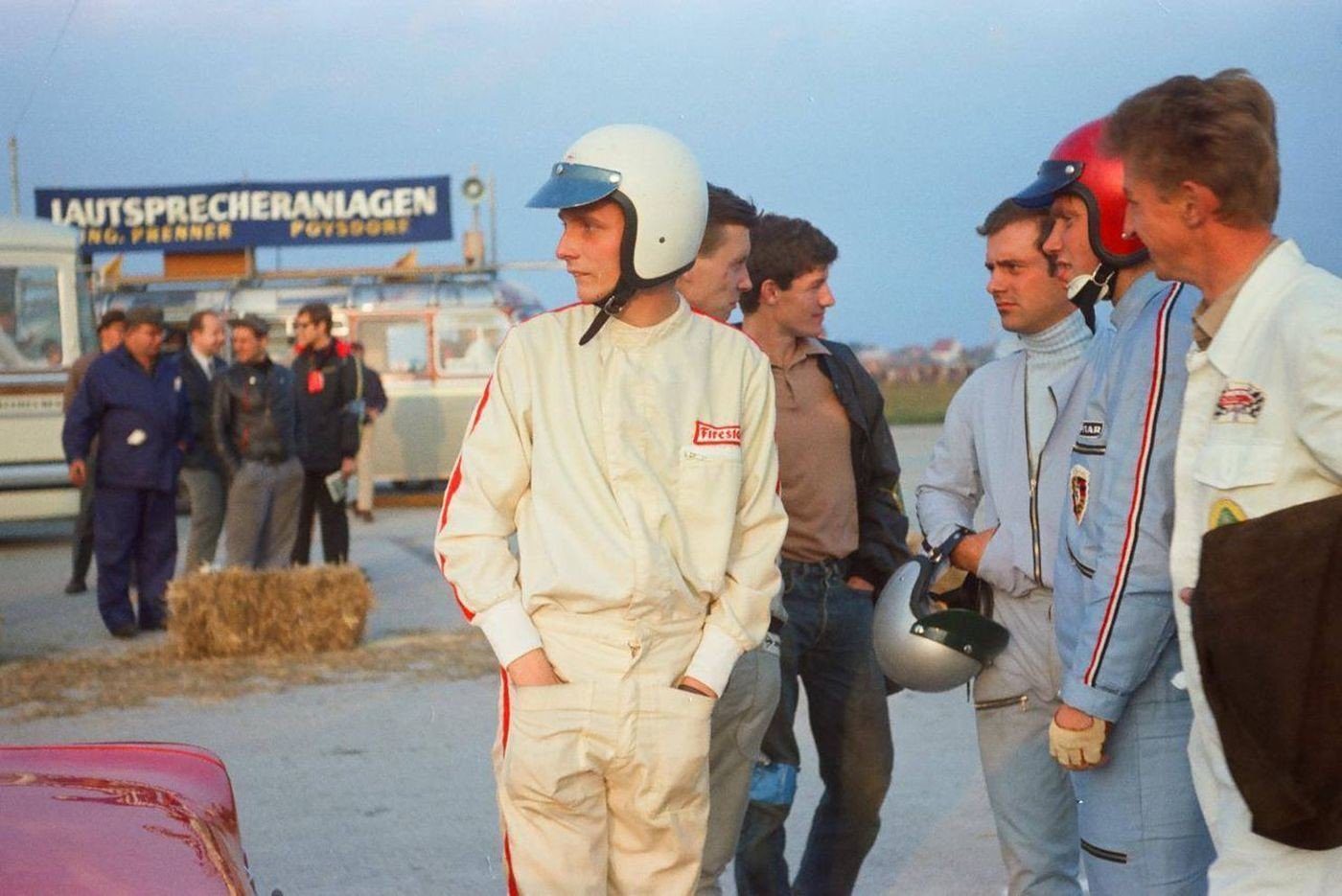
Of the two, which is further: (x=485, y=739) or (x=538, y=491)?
(x=485, y=739)

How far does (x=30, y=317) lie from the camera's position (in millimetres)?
17938

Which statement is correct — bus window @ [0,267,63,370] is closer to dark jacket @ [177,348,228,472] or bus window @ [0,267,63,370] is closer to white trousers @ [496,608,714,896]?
dark jacket @ [177,348,228,472]

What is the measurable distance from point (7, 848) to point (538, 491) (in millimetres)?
1161

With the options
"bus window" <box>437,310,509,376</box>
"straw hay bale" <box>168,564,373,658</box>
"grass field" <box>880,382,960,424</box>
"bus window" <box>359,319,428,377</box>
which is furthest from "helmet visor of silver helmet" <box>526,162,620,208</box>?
"grass field" <box>880,382,960,424</box>

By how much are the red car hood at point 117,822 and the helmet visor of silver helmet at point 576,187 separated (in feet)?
4.29

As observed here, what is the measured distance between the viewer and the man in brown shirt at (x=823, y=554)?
4.75 metres

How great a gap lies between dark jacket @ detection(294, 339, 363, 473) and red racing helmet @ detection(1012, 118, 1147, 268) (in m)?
9.23

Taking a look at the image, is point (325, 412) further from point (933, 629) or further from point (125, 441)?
point (933, 629)

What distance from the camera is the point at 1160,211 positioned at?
293 cm

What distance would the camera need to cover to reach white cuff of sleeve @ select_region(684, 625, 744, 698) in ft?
11.3

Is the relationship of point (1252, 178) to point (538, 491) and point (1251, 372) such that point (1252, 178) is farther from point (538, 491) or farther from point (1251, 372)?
point (538, 491)

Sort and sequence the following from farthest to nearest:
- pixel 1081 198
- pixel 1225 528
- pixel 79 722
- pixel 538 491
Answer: pixel 79 722, pixel 1081 198, pixel 538 491, pixel 1225 528

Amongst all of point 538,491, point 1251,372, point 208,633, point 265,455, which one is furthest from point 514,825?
point 265,455

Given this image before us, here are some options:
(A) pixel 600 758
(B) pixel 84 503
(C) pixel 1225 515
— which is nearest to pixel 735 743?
(A) pixel 600 758
